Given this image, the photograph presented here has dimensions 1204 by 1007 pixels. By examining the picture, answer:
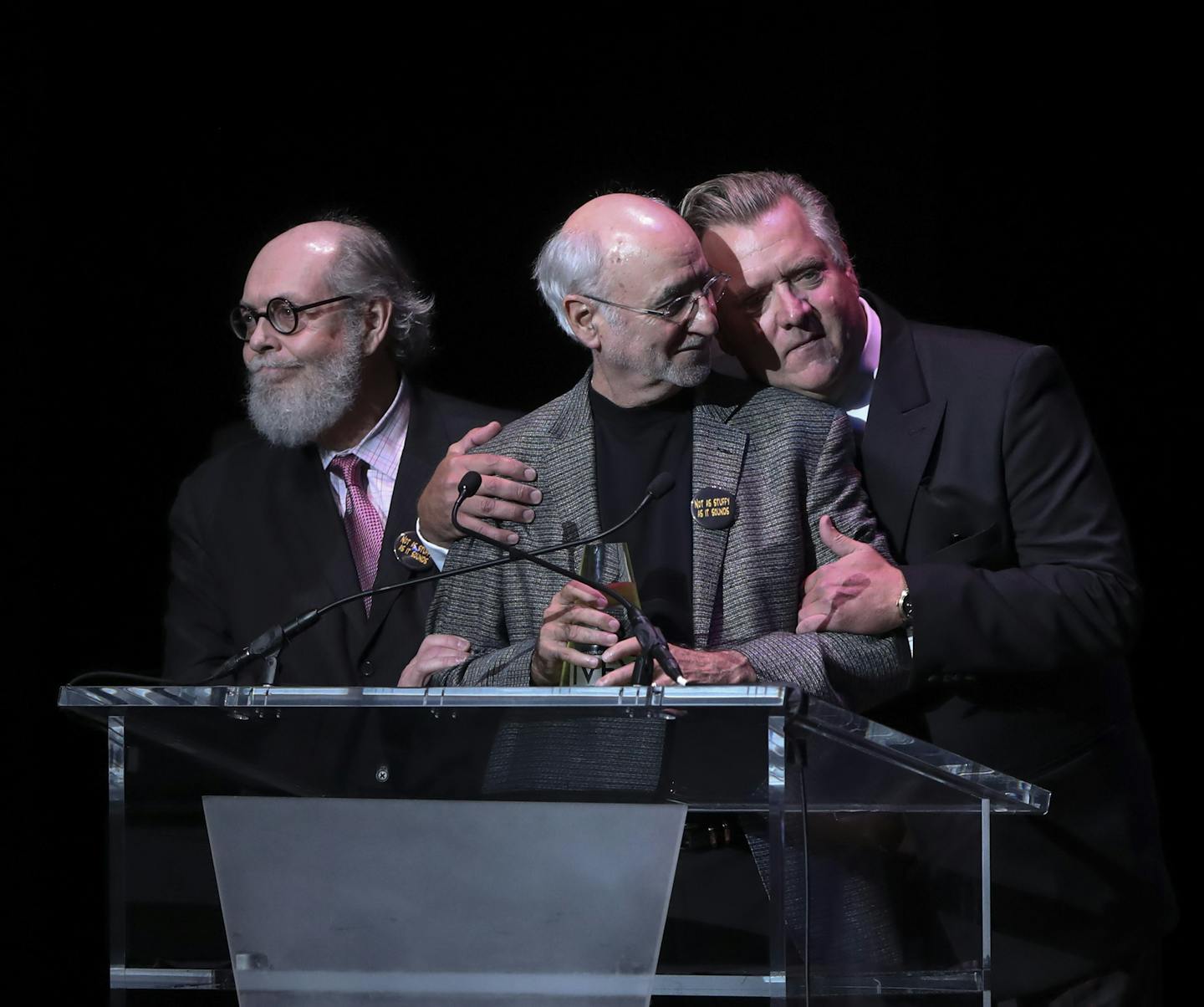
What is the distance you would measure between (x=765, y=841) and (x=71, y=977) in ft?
8.27

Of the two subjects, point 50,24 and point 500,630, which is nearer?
point 500,630

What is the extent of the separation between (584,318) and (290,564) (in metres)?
0.83

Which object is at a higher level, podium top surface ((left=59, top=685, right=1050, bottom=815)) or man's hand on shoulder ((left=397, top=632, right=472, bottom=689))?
podium top surface ((left=59, top=685, right=1050, bottom=815))

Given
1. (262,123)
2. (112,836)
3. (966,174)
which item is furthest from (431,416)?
(112,836)

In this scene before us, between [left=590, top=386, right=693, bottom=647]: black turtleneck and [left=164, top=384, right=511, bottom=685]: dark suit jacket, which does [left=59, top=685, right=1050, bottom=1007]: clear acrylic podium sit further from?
[left=164, top=384, right=511, bottom=685]: dark suit jacket

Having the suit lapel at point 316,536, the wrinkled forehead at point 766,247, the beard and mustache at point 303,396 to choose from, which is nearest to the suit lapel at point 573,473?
the wrinkled forehead at point 766,247

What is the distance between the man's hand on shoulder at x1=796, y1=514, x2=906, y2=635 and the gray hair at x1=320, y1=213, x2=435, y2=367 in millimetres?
1392

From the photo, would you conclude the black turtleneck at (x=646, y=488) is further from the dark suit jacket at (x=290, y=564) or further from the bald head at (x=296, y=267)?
the bald head at (x=296, y=267)

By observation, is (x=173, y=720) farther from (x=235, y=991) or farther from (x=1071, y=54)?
(x=1071, y=54)

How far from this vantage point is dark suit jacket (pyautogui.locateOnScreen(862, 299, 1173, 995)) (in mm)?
2459

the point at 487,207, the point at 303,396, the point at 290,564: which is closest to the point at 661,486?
the point at 290,564

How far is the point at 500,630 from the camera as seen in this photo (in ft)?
8.73

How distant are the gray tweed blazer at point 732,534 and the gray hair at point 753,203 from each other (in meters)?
0.29

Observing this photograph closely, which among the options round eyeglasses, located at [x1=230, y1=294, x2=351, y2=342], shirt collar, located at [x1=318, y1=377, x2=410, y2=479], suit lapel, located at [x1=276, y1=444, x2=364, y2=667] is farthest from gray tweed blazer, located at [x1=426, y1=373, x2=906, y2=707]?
round eyeglasses, located at [x1=230, y1=294, x2=351, y2=342]
